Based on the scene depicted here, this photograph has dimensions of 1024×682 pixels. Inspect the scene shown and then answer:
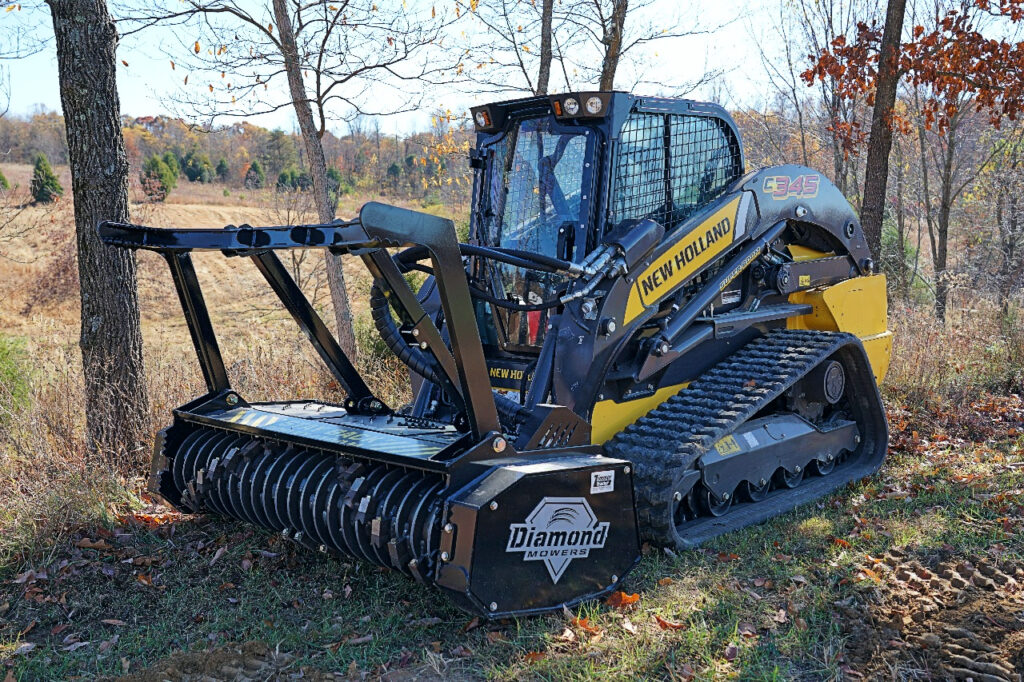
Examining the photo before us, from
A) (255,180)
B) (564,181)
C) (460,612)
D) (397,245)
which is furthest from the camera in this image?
(255,180)

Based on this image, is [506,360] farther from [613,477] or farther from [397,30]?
[397,30]

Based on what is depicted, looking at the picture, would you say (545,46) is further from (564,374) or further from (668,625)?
(668,625)

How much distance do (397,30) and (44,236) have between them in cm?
2156

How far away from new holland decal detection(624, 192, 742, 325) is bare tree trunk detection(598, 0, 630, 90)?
6.43 metres

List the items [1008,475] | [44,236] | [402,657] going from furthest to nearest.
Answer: [44,236]
[1008,475]
[402,657]

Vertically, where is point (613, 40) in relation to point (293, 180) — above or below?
above

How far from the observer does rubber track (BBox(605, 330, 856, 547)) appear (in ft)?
15.6

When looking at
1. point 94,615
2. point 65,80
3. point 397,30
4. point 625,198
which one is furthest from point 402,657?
point 397,30

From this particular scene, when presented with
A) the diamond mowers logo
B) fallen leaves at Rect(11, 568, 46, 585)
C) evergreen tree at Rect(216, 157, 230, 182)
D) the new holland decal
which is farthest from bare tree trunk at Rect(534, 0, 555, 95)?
evergreen tree at Rect(216, 157, 230, 182)

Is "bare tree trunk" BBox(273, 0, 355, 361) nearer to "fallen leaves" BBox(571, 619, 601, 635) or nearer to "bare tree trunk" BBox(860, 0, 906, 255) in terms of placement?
"bare tree trunk" BBox(860, 0, 906, 255)

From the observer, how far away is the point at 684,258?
17.9 ft

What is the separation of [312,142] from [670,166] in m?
5.85

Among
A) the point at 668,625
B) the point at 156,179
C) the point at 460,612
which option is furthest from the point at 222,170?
the point at 668,625

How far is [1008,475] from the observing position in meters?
6.23
